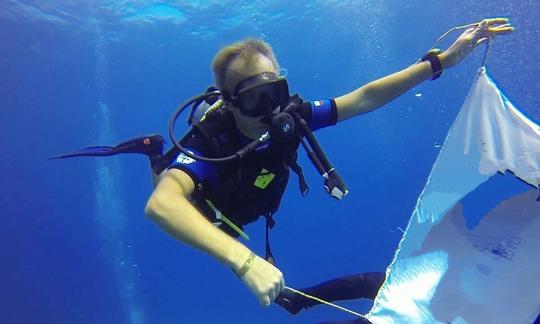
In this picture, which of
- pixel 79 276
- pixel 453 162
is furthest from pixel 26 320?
pixel 453 162

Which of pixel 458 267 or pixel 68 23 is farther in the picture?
pixel 68 23

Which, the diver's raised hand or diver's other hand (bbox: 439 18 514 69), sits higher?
diver's other hand (bbox: 439 18 514 69)

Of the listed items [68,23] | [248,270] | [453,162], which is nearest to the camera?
[248,270]

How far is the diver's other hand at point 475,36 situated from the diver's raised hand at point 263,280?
8.66ft

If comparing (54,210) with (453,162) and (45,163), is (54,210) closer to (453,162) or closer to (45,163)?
(45,163)

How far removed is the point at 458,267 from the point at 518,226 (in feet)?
1.49

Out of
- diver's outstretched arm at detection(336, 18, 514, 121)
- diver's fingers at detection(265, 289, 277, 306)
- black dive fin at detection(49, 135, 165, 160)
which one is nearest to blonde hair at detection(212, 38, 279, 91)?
diver's outstretched arm at detection(336, 18, 514, 121)

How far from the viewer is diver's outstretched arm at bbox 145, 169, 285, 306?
1.89m

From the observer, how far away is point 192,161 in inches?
103

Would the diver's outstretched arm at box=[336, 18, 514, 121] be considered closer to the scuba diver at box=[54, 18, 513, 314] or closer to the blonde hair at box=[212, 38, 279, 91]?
the scuba diver at box=[54, 18, 513, 314]

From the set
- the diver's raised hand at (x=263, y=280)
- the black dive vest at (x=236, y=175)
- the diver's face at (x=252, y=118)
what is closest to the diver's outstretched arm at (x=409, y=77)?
the black dive vest at (x=236, y=175)

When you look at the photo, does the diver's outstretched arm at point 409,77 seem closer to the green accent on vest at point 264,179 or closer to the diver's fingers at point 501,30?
the diver's fingers at point 501,30

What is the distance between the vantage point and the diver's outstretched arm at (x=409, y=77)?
336 cm

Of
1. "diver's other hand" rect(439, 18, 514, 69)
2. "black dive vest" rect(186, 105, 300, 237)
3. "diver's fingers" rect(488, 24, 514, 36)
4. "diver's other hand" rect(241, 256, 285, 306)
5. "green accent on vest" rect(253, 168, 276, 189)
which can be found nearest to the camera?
"diver's other hand" rect(241, 256, 285, 306)
